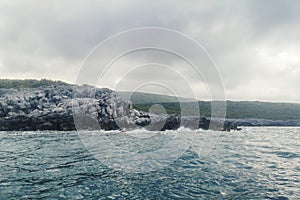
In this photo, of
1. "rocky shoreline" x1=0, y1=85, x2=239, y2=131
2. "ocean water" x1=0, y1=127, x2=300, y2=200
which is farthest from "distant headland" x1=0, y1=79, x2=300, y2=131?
"ocean water" x1=0, y1=127, x2=300, y2=200

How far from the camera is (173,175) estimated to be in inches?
691

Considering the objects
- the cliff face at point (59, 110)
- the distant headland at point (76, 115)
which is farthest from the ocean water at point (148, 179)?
the cliff face at point (59, 110)

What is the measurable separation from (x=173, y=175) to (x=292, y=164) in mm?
12332

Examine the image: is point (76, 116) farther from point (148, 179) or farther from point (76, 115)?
point (148, 179)

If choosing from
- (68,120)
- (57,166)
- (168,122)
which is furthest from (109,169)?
(168,122)

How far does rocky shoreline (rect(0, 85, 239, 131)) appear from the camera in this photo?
8800cm

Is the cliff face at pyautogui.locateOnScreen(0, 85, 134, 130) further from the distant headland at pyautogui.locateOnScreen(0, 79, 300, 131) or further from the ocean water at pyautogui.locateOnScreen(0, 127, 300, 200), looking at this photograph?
the ocean water at pyautogui.locateOnScreen(0, 127, 300, 200)

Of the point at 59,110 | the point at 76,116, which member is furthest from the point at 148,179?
the point at 76,116

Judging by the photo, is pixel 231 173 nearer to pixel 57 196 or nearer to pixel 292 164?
pixel 292 164

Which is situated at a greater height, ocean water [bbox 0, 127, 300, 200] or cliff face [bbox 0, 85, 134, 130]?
cliff face [bbox 0, 85, 134, 130]

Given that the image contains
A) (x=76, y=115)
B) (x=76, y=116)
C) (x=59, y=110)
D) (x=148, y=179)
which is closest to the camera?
(x=148, y=179)

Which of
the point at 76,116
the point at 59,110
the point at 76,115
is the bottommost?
the point at 76,116

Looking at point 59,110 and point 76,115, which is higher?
point 59,110

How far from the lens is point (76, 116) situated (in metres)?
102
